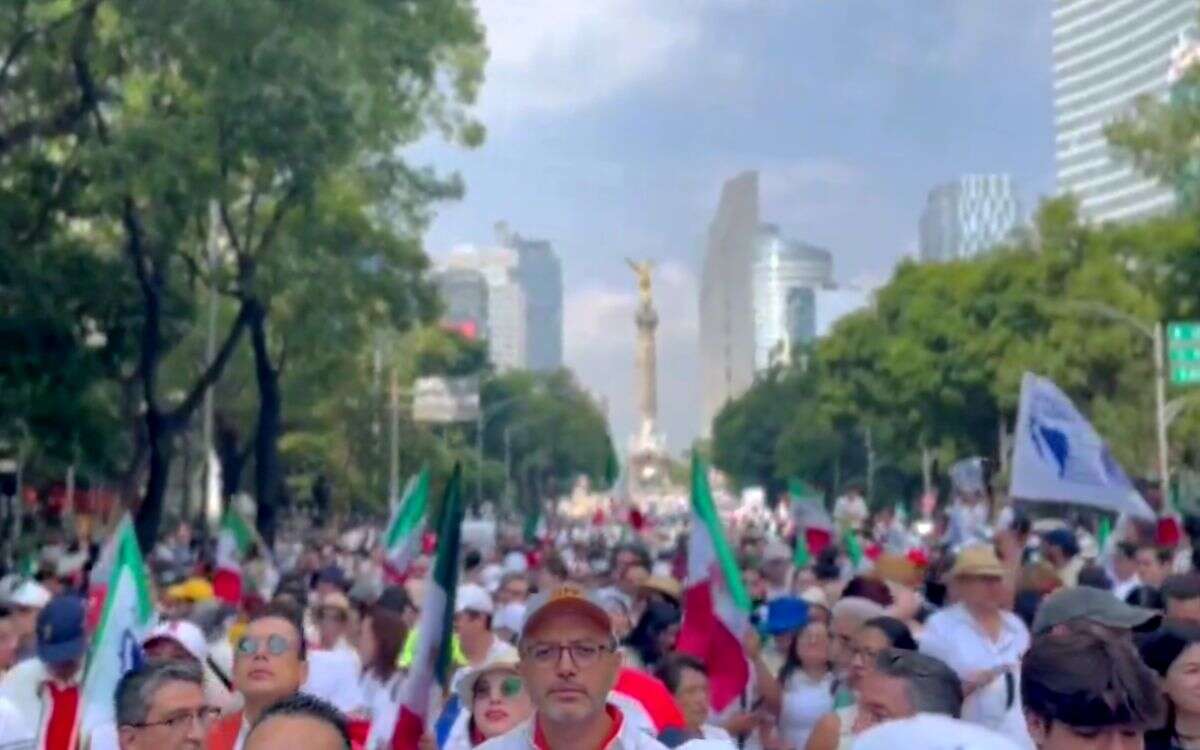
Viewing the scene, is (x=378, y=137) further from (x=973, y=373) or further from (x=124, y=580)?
(x=973, y=373)

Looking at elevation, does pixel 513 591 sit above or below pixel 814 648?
above

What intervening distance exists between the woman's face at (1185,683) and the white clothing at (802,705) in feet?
11.1

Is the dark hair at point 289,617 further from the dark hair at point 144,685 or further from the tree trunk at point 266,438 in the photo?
the tree trunk at point 266,438

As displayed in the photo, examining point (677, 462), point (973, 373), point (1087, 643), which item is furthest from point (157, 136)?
point (677, 462)

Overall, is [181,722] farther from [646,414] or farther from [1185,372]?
[646,414]

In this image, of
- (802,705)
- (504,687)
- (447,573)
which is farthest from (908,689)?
(802,705)

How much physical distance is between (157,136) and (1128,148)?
18.4m

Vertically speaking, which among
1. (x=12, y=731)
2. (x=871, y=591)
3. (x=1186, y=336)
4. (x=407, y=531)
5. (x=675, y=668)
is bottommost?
(x=12, y=731)

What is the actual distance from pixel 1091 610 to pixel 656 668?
261 centimetres

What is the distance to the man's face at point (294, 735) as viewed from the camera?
12.8ft

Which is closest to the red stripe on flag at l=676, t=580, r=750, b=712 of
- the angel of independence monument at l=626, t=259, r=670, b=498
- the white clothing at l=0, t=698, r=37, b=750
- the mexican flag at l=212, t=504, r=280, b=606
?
the white clothing at l=0, t=698, r=37, b=750

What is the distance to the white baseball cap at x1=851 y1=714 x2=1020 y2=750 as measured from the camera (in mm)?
3326

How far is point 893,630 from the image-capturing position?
26.3ft

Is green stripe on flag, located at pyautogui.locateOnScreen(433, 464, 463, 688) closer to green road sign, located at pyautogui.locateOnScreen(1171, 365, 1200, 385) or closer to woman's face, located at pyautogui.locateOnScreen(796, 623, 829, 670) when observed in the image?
woman's face, located at pyautogui.locateOnScreen(796, 623, 829, 670)
